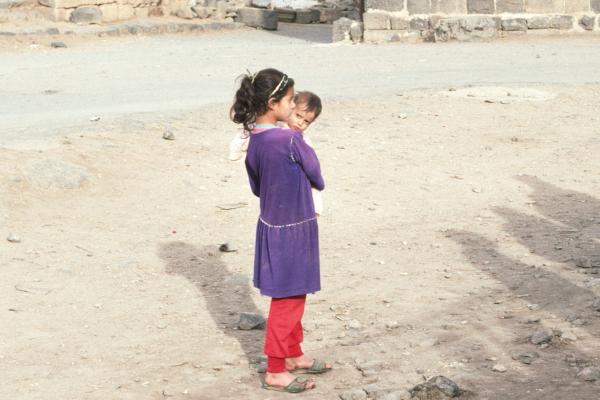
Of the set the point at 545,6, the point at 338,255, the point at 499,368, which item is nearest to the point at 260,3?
the point at 545,6

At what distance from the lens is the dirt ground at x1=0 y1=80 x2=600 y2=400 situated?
5.55 meters

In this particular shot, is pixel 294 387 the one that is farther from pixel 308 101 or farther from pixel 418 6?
pixel 418 6

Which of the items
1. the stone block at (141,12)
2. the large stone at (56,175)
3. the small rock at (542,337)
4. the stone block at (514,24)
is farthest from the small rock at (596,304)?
the stone block at (141,12)

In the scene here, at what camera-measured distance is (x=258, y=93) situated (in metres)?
5.26

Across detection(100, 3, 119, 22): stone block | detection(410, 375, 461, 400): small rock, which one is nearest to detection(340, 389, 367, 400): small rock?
detection(410, 375, 461, 400): small rock

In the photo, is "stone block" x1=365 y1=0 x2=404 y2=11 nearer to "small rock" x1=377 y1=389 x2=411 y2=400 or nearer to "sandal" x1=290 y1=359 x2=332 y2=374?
"sandal" x1=290 y1=359 x2=332 y2=374

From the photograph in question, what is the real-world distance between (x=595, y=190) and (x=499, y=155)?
132 centimetres

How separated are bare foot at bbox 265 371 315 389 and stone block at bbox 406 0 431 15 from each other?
13.5m

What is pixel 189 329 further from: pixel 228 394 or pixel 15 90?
pixel 15 90

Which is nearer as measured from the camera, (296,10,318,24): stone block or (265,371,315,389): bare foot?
(265,371,315,389): bare foot

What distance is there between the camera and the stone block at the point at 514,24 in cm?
1784

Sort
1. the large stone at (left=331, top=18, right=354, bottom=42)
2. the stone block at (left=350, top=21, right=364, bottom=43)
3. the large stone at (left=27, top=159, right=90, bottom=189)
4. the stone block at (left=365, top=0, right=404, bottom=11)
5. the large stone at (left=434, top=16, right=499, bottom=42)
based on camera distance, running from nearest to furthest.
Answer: the large stone at (left=27, top=159, right=90, bottom=189), the large stone at (left=434, top=16, right=499, bottom=42), the stone block at (left=365, top=0, right=404, bottom=11), the stone block at (left=350, top=21, right=364, bottom=43), the large stone at (left=331, top=18, right=354, bottom=42)

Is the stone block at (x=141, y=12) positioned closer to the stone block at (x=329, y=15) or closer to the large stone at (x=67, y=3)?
the large stone at (x=67, y=3)

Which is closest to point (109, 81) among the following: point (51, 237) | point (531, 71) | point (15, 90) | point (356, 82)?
point (15, 90)
